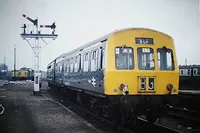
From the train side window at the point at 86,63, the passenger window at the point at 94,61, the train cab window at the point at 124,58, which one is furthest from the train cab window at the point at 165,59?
the train side window at the point at 86,63

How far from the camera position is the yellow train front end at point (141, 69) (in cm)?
913

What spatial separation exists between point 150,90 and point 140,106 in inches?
23.4

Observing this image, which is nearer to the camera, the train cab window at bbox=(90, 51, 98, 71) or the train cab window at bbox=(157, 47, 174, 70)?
the train cab window at bbox=(157, 47, 174, 70)

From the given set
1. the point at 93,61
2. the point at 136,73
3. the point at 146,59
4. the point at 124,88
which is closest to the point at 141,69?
the point at 136,73

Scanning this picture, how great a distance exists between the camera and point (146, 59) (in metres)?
→ 9.62

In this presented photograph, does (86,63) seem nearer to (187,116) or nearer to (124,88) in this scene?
(124,88)

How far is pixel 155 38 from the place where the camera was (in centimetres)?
991

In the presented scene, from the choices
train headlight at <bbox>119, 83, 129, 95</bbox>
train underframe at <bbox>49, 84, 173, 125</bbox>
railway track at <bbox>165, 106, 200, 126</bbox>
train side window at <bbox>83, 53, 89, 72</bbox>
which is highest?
train side window at <bbox>83, 53, 89, 72</bbox>

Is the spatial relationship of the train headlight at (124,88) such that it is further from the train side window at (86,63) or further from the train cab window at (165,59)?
Result: the train side window at (86,63)

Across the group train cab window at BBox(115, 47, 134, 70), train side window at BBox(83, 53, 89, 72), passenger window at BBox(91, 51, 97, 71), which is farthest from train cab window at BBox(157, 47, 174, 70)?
train side window at BBox(83, 53, 89, 72)

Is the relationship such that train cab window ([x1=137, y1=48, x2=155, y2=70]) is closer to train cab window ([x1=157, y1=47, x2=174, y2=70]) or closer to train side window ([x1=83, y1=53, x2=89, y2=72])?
train cab window ([x1=157, y1=47, x2=174, y2=70])

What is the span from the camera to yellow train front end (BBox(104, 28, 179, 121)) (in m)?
9.13

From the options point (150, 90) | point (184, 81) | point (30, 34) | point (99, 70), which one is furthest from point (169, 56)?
point (30, 34)

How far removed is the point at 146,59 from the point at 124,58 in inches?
29.1
